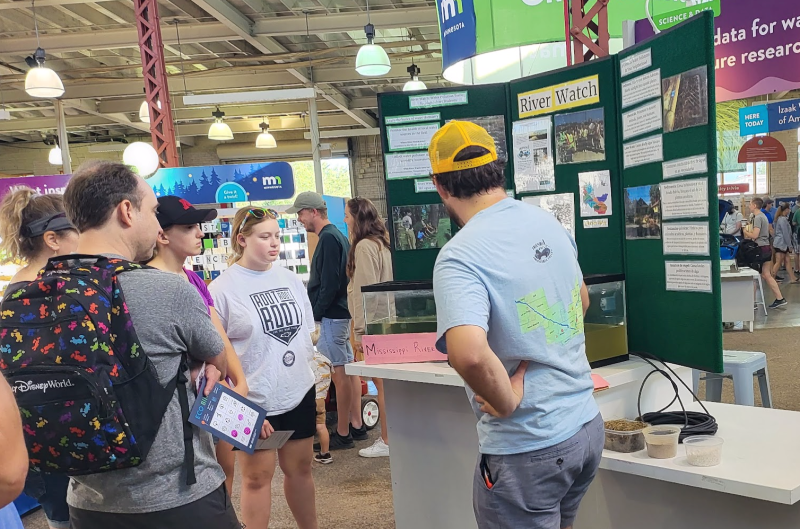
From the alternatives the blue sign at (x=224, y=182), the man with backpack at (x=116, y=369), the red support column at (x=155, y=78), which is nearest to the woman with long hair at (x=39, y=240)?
the man with backpack at (x=116, y=369)

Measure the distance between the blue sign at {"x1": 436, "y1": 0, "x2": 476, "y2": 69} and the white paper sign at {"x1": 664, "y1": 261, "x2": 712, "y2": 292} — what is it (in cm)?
222

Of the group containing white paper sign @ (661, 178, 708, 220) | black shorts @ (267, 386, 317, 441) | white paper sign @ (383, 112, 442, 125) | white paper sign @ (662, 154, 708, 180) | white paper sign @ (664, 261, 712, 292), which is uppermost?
white paper sign @ (383, 112, 442, 125)

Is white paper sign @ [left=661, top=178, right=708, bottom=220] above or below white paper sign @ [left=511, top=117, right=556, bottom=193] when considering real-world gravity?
→ below

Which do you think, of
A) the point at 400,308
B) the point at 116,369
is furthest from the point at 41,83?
the point at 116,369

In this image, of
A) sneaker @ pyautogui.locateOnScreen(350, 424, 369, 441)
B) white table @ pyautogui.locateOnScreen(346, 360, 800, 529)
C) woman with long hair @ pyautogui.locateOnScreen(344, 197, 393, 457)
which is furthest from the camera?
sneaker @ pyautogui.locateOnScreen(350, 424, 369, 441)

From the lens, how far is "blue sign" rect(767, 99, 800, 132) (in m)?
9.50

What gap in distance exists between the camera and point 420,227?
9.73 feet

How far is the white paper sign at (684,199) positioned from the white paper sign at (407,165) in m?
1.11

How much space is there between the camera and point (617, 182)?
7.97 feet

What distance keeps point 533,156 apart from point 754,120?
9415mm

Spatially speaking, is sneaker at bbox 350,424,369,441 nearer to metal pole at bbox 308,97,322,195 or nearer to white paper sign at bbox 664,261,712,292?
white paper sign at bbox 664,261,712,292

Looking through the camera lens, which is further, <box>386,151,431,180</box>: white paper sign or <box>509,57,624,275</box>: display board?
<box>386,151,431,180</box>: white paper sign

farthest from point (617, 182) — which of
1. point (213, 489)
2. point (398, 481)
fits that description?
point (213, 489)

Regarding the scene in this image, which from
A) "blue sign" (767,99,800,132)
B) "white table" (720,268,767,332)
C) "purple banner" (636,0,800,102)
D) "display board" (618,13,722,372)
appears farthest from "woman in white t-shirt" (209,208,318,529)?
"blue sign" (767,99,800,132)
